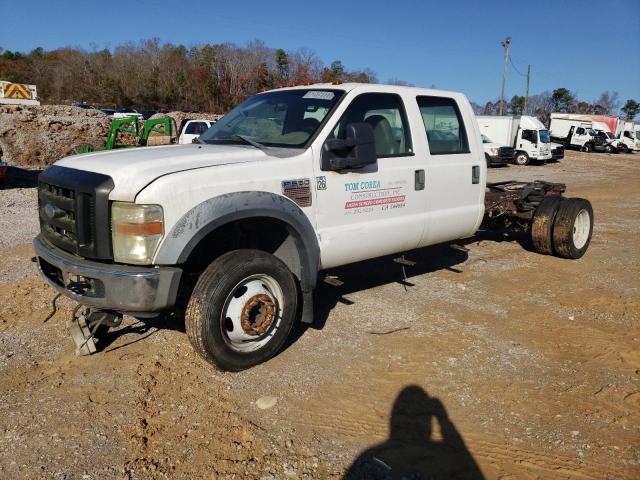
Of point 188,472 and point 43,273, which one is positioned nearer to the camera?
point 188,472

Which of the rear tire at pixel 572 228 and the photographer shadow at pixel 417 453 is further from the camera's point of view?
the rear tire at pixel 572 228

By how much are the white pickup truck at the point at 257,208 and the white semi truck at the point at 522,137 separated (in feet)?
80.8

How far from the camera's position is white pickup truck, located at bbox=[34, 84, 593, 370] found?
3490mm

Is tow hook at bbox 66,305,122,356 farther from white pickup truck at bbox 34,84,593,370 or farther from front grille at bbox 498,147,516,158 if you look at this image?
front grille at bbox 498,147,516,158

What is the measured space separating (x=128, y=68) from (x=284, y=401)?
238ft

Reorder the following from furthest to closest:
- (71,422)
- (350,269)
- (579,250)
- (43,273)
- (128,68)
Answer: (128,68)
(579,250)
(350,269)
(43,273)
(71,422)

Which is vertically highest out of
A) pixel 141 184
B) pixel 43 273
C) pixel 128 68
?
pixel 128 68

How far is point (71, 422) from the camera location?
11.0 feet

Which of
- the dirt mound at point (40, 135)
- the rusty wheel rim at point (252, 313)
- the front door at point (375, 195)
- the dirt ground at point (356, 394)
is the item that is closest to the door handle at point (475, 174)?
the front door at point (375, 195)

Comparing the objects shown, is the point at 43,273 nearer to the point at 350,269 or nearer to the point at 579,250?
the point at 350,269

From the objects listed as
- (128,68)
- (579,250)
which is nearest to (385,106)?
(579,250)

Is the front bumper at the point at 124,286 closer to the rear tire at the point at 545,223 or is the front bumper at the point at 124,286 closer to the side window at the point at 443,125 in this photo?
the side window at the point at 443,125

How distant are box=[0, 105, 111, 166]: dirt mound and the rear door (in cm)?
1551

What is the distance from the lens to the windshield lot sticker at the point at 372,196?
4.52 metres
